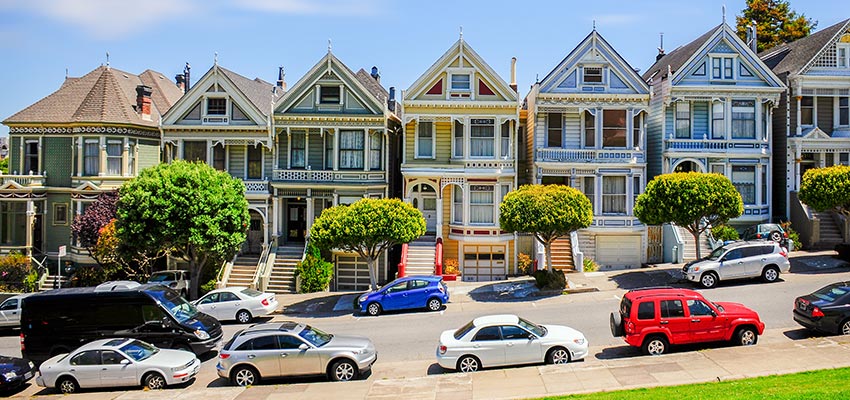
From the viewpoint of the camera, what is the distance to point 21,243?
35.5 metres

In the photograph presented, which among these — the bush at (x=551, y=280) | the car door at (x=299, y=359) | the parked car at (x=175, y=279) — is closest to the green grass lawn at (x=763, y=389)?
the car door at (x=299, y=359)

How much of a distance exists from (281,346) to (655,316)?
10371 mm

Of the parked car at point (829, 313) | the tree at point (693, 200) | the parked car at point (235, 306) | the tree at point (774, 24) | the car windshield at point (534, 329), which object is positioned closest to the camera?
the car windshield at point (534, 329)

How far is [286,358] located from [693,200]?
19.1 m

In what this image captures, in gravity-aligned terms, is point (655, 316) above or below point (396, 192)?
below

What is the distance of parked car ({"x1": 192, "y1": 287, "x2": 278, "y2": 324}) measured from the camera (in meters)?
25.4

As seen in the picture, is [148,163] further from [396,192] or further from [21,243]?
[396,192]

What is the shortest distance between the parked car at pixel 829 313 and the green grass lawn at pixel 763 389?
3.75 m

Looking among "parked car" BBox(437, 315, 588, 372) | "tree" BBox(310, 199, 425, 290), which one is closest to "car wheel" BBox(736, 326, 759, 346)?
"parked car" BBox(437, 315, 588, 372)

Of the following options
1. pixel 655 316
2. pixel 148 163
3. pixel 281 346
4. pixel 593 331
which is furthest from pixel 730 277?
pixel 148 163

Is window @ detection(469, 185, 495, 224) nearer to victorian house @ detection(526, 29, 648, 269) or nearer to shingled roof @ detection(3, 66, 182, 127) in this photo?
victorian house @ detection(526, 29, 648, 269)

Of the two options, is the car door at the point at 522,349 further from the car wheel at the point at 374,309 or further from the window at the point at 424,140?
the window at the point at 424,140

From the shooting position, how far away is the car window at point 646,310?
1734 cm

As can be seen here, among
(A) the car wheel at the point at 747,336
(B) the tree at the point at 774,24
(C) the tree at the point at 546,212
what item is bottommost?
(A) the car wheel at the point at 747,336
